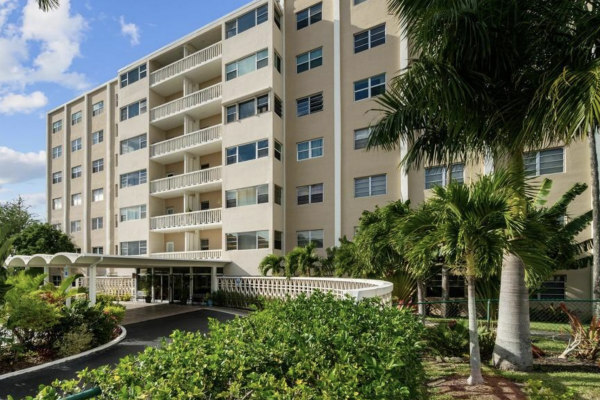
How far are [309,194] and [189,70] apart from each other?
41.9 feet

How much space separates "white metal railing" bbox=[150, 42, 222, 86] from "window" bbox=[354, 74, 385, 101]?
1022 centimetres

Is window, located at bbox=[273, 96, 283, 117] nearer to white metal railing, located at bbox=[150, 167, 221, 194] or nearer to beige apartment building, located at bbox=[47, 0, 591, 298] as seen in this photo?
beige apartment building, located at bbox=[47, 0, 591, 298]

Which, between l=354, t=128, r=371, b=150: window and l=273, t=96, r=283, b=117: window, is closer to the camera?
l=354, t=128, r=371, b=150: window

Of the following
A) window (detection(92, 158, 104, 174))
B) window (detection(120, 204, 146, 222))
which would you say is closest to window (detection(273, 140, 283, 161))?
window (detection(120, 204, 146, 222))

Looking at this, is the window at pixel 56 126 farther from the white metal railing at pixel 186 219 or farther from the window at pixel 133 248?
the white metal railing at pixel 186 219

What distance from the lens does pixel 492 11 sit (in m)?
7.47

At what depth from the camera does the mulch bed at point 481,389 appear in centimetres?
613

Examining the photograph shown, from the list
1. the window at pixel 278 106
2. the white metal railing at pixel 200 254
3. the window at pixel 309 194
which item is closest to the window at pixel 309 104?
the window at pixel 278 106

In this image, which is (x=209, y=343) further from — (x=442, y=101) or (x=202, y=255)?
(x=202, y=255)

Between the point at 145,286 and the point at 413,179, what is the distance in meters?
20.2

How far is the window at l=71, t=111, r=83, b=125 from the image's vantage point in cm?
3959

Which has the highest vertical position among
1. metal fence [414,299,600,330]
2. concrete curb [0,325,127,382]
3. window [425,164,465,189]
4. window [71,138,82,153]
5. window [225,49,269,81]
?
window [225,49,269,81]

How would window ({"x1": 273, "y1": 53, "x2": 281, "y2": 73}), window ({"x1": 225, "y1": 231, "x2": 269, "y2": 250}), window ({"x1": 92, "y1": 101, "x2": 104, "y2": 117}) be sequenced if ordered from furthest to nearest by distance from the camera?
window ({"x1": 92, "y1": 101, "x2": 104, "y2": 117}), window ({"x1": 273, "y1": 53, "x2": 281, "y2": 73}), window ({"x1": 225, "y1": 231, "x2": 269, "y2": 250})

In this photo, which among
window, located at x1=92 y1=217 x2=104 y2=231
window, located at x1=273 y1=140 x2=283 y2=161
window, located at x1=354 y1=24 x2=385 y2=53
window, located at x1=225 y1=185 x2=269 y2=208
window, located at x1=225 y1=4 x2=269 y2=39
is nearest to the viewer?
window, located at x1=354 y1=24 x2=385 y2=53
